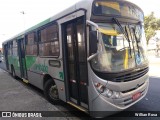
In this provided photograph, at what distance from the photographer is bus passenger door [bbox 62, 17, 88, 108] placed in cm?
477

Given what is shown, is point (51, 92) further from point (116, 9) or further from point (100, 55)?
point (116, 9)

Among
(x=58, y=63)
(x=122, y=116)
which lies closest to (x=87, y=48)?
(x=58, y=63)

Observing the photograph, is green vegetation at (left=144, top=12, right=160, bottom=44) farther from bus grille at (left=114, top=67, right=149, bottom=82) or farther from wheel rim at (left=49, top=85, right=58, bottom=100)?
bus grille at (left=114, top=67, right=149, bottom=82)

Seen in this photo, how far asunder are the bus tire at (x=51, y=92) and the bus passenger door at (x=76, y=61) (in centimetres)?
121

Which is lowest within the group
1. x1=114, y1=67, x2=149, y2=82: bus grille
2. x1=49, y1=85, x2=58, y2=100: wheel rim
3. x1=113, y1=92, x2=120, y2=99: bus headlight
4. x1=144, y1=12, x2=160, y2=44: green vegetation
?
x1=49, y1=85, x2=58, y2=100: wheel rim

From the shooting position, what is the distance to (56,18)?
5820 mm

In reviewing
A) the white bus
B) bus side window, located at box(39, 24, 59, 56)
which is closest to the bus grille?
the white bus

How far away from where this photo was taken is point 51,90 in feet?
22.0

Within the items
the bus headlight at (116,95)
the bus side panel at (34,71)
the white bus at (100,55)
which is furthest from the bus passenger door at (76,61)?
the bus side panel at (34,71)

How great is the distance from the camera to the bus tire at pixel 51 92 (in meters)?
6.61

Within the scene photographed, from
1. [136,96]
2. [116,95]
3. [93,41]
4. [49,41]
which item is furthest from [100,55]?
[49,41]

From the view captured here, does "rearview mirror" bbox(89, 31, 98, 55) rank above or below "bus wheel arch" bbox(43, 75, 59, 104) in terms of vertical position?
above

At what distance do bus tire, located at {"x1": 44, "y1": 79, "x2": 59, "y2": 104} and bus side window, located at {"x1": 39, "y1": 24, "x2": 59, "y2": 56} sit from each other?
3.12 feet

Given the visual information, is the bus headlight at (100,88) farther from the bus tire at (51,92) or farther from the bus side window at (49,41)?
the bus tire at (51,92)
